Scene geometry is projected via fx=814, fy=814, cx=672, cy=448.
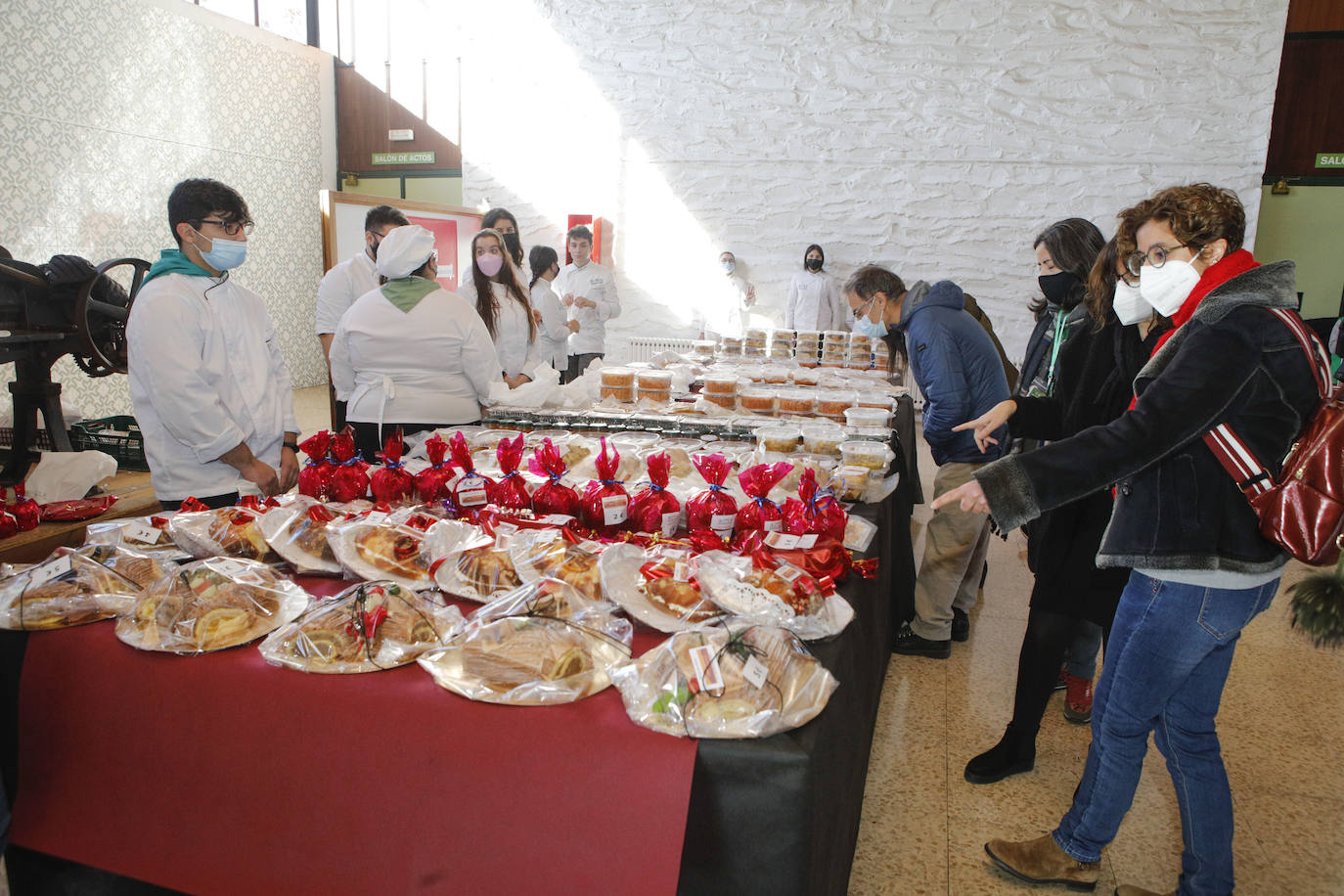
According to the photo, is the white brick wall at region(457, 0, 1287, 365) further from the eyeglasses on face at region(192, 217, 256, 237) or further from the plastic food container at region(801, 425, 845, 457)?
the eyeglasses on face at region(192, 217, 256, 237)

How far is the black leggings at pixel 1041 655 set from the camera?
2.01 meters

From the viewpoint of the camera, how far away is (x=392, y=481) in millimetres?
1945

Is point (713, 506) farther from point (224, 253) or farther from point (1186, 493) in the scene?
point (224, 253)

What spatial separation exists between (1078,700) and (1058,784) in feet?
1.40

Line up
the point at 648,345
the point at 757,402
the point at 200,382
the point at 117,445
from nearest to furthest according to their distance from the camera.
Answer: the point at 200,382 < the point at 757,402 < the point at 117,445 < the point at 648,345

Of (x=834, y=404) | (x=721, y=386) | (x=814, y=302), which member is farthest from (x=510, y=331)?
(x=814, y=302)

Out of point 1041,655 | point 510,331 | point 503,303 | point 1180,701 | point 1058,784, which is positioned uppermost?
point 503,303

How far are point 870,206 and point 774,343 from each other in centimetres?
328

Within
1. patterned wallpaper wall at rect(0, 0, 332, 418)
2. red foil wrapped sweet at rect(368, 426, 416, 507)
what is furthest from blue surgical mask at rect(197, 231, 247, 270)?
patterned wallpaper wall at rect(0, 0, 332, 418)

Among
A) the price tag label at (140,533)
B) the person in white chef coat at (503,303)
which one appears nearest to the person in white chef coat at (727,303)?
the person in white chef coat at (503,303)

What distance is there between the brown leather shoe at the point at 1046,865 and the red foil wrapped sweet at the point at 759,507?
931 millimetres

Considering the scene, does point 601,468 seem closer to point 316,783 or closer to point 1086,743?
point 316,783

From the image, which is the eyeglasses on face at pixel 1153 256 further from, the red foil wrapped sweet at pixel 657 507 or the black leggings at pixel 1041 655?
the red foil wrapped sweet at pixel 657 507

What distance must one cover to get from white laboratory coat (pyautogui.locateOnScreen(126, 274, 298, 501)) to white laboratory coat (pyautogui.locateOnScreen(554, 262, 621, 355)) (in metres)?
3.90
